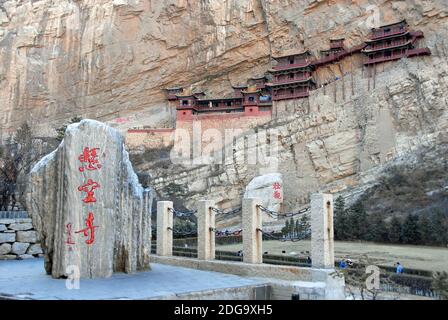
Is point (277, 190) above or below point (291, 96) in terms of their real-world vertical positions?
below

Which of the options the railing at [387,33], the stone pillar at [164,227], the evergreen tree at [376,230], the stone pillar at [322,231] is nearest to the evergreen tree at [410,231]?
the evergreen tree at [376,230]

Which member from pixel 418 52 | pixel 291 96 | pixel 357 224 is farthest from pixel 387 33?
pixel 357 224

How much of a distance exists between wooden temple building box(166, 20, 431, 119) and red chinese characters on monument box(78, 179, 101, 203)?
80.4 ft

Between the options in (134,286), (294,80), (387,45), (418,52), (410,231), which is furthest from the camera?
(294,80)

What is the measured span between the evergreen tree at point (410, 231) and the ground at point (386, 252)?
397 mm

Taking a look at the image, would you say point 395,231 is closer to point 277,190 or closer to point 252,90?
point 277,190

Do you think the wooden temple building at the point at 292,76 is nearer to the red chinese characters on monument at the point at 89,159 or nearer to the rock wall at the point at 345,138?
the rock wall at the point at 345,138

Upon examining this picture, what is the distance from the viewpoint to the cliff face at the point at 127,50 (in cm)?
3566

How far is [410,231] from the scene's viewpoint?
1784 centimetres

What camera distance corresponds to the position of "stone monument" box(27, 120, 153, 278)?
7.80 m

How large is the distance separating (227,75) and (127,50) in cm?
849
